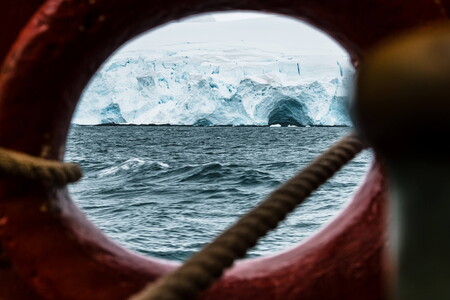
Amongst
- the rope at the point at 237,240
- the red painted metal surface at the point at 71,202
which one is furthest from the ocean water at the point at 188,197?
A: the rope at the point at 237,240

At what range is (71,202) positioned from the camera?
104cm

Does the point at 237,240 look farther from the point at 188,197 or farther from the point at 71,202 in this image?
the point at 188,197

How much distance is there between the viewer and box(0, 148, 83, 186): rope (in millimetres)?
828

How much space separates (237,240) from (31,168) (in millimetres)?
320

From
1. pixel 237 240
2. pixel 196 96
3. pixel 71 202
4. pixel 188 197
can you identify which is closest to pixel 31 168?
pixel 71 202

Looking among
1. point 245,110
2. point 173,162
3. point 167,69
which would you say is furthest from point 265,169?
point 167,69

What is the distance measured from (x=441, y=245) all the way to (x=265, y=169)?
1543 cm

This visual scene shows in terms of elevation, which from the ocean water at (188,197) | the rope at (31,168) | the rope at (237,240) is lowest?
the ocean water at (188,197)

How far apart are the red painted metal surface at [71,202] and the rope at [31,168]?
0.03m

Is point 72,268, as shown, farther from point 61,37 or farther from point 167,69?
point 167,69

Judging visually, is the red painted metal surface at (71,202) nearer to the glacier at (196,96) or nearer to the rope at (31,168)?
the rope at (31,168)

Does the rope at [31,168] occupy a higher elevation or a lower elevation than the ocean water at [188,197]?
higher

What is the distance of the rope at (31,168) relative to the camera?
83cm

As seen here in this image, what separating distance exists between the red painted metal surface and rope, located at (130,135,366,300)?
19cm
